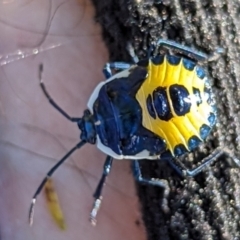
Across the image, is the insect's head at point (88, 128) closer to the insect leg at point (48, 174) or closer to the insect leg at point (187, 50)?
the insect leg at point (48, 174)

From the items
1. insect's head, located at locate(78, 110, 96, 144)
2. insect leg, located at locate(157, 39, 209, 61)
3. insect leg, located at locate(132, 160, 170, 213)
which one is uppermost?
insect leg, located at locate(157, 39, 209, 61)

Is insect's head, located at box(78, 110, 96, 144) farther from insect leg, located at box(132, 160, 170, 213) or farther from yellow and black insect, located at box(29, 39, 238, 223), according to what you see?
insect leg, located at box(132, 160, 170, 213)

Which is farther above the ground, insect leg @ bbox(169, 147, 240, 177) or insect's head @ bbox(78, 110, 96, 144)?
insect's head @ bbox(78, 110, 96, 144)

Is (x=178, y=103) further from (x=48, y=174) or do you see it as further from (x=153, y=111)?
(x=48, y=174)

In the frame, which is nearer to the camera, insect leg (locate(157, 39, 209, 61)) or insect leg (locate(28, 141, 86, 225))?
insect leg (locate(157, 39, 209, 61))

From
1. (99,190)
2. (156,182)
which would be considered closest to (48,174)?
(99,190)

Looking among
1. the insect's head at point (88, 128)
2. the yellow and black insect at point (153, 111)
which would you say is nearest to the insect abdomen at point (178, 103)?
the yellow and black insect at point (153, 111)

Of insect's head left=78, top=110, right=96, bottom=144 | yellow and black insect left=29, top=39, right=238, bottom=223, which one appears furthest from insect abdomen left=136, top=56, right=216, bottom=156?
insect's head left=78, top=110, right=96, bottom=144
